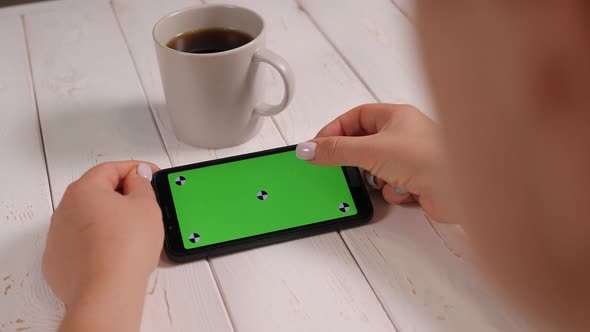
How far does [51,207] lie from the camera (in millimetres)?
665

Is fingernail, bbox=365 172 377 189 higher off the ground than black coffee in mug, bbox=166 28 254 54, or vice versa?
black coffee in mug, bbox=166 28 254 54

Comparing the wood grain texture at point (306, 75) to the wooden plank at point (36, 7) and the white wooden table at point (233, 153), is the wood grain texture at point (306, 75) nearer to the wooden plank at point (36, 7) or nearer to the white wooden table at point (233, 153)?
the white wooden table at point (233, 153)

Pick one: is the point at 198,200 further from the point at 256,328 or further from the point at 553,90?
the point at 553,90

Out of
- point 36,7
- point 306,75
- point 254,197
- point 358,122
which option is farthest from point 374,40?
point 36,7

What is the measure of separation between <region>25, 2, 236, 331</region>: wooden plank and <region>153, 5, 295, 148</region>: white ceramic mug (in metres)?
0.06

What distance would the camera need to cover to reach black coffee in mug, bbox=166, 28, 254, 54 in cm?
72

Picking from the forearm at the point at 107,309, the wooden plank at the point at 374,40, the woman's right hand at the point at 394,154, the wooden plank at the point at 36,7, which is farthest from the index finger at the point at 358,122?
the wooden plank at the point at 36,7

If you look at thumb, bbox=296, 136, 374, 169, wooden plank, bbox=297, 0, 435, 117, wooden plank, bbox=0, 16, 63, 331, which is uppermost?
thumb, bbox=296, 136, 374, 169

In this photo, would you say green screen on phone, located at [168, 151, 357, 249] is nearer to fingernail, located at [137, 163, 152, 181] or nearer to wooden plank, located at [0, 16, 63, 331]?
fingernail, located at [137, 163, 152, 181]

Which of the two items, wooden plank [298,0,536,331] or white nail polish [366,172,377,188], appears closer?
wooden plank [298,0,536,331]

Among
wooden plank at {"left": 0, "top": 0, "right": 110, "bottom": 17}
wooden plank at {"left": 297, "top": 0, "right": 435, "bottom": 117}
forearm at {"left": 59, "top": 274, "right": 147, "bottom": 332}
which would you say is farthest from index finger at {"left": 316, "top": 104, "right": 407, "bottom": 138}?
wooden plank at {"left": 0, "top": 0, "right": 110, "bottom": 17}

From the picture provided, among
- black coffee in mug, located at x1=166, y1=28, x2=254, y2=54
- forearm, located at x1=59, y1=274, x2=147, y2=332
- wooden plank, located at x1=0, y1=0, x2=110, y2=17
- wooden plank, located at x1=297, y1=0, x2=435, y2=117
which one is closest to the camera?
forearm, located at x1=59, y1=274, x2=147, y2=332

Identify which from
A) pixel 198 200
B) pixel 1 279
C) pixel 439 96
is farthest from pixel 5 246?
pixel 439 96

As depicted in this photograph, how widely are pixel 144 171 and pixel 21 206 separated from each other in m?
0.13
